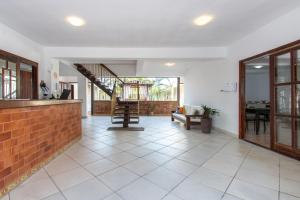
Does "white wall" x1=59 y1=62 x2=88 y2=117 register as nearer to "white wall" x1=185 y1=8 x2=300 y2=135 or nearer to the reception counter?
the reception counter

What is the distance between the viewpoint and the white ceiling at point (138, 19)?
94.7 inches

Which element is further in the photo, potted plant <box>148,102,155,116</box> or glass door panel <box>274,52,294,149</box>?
potted plant <box>148,102,155,116</box>

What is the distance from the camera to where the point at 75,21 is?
116 inches

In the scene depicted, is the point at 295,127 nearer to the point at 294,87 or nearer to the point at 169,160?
the point at 294,87

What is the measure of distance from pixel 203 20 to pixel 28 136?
132 inches

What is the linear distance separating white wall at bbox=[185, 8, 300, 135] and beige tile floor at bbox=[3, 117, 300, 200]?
1.40 m

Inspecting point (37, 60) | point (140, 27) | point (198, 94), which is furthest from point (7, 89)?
point (198, 94)

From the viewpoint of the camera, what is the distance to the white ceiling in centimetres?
241

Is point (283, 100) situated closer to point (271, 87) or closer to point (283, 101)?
point (283, 101)

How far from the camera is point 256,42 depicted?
345 cm

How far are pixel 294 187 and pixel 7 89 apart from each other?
513 cm

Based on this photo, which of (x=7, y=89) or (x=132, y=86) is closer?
(x=7, y=89)

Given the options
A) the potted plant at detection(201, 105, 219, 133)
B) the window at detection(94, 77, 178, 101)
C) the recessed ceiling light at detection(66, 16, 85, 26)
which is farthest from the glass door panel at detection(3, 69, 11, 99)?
the window at detection(94, 77, 178, 101)

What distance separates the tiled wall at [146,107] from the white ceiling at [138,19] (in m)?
5.58
